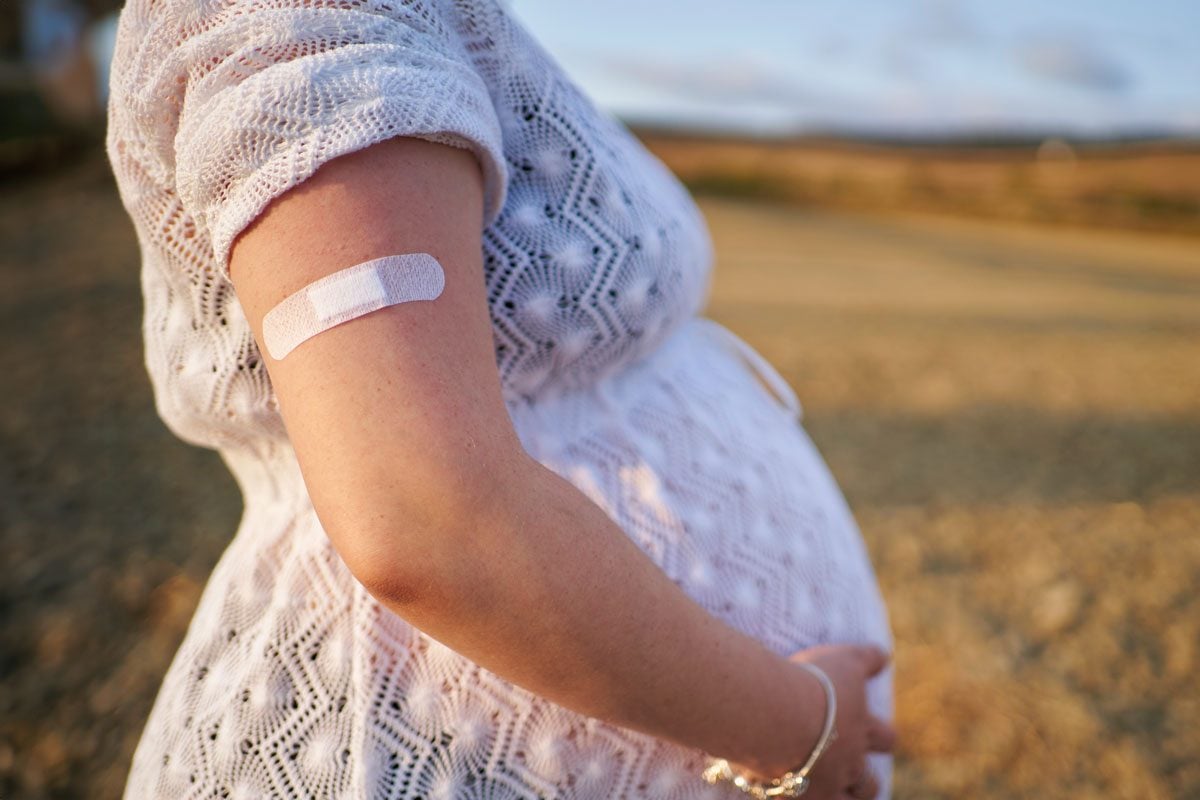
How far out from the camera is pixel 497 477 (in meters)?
0.54

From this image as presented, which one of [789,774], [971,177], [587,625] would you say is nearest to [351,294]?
[587,625]

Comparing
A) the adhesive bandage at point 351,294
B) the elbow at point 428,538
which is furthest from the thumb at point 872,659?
the adhesive bandage at point 351,294

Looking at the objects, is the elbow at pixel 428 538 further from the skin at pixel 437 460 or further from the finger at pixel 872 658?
the finger at pixel 872 658

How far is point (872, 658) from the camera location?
2.98 ft

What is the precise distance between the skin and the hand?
223mm

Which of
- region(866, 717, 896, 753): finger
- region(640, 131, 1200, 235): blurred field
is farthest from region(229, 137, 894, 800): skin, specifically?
region(640, 131, 1200, 235): blurred field

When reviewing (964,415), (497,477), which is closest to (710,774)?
(497,477)

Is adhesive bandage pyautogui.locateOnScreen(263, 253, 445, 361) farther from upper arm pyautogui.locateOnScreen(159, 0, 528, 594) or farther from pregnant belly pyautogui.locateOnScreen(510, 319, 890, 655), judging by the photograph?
pregnant belly pyautogui.locateOnScreen(510, 319, 890, 655)

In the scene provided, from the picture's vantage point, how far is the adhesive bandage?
1.64ft

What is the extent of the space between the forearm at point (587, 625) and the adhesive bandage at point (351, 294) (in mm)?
145

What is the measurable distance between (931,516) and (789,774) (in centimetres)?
256

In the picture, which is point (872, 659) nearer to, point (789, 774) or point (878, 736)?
point (878, 736)

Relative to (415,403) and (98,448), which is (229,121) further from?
(98,448)

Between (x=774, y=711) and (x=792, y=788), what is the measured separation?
0.11 m
